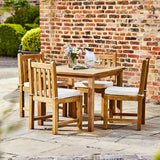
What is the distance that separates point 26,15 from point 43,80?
1125 centimetres

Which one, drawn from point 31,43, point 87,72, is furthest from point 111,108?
point 31,43

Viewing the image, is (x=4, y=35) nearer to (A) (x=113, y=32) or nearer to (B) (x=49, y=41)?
(B) (x=49, y=41)

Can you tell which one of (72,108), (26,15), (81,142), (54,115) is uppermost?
(26,15)

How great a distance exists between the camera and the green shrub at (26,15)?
15.0 metres

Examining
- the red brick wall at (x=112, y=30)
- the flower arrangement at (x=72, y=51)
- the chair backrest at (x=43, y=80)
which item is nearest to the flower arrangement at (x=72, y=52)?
the flower arrangement at (x=72, y=51)

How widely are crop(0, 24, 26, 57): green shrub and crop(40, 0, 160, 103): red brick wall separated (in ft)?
23.8

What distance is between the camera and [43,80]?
415 centimetres

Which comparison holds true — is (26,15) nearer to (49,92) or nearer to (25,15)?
(25,15)

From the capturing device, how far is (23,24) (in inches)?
594

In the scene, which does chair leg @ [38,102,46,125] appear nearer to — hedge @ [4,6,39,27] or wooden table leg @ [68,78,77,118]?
wooden table leg @ [68,78,77,118]

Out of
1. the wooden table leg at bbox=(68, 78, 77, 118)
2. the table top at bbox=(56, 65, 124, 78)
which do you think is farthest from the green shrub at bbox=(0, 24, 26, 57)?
the table top at bbox=(56, 65, 124, 78)

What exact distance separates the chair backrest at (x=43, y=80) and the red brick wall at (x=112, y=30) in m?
2.11

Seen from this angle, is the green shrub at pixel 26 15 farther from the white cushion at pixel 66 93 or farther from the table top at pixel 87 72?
the white cushion at pixel 66 93

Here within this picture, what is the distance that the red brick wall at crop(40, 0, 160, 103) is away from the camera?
232 inches
